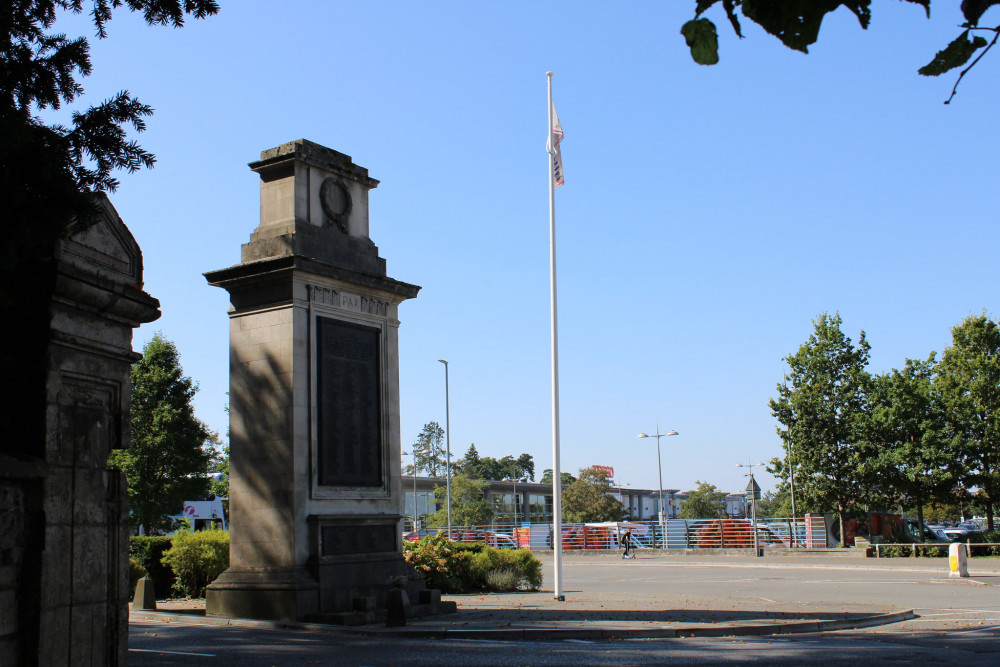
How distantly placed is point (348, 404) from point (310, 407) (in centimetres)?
92

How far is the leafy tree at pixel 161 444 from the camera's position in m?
50.6

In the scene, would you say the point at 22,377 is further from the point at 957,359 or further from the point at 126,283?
the point at 957,359

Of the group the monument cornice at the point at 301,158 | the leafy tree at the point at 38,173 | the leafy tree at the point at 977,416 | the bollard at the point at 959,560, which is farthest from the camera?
the leafy tree at the point at 977,416

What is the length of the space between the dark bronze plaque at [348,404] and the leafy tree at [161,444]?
36410 millimetres

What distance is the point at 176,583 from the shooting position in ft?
65.3

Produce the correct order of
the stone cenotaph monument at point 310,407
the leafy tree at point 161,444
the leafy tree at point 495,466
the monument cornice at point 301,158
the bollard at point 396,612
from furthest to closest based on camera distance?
the leafy tree at point 495,466 → the leafy tree at point 161,444 → the monument cornice at point 301,158 → the stone cenotaph monument at point 310,407 → the bollard at point 396,612

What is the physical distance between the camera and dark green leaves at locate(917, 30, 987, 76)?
2922mm

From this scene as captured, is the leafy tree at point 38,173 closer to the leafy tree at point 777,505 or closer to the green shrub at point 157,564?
the green shrub at point 157,564

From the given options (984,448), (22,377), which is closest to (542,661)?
(22,377)

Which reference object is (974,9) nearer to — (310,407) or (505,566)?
(310,407)

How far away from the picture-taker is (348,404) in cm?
1631

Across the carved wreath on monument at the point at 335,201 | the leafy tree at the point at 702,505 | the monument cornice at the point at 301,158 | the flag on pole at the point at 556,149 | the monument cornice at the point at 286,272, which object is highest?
the flag on pole at the point at 556,149

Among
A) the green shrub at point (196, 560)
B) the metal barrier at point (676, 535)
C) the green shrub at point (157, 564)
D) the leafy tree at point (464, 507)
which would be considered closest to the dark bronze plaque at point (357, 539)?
the green shrub at point (196, 560)

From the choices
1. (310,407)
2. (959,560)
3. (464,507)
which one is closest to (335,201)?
(310,407)
